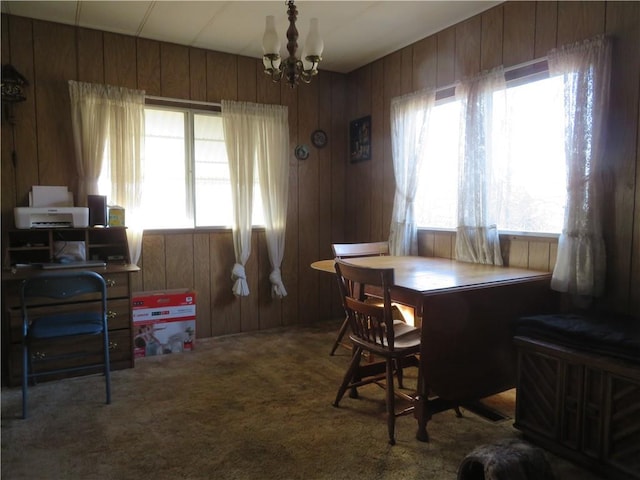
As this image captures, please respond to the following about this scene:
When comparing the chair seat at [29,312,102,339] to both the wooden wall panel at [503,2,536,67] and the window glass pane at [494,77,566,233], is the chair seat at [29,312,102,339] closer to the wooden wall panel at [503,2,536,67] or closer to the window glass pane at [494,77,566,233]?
the window glass pane at [494,77,566,233]

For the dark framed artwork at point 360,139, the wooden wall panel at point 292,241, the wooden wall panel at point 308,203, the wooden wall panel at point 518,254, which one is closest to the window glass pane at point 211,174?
the wooden wall panel at point 292,241

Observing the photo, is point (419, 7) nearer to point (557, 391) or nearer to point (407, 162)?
point (407, 162)

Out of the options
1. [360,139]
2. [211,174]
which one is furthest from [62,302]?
[360,139]

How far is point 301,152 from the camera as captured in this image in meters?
4.18

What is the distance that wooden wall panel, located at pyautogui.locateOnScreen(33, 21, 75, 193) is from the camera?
312 centimetres

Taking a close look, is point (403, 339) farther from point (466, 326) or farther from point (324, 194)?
point (324, 194)

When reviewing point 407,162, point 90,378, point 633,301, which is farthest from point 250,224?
point 633,301

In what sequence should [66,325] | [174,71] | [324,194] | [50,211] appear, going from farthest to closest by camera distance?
[324,194], [174,71], [50,211], [66,325]

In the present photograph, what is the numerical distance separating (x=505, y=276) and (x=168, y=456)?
196 cm

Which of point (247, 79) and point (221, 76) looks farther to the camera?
point (247, 79)

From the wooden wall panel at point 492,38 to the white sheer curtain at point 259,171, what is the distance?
5.78 ft

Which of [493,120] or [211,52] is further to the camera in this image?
[211,52]

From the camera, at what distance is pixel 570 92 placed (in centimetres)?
241

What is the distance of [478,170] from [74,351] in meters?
2.97
